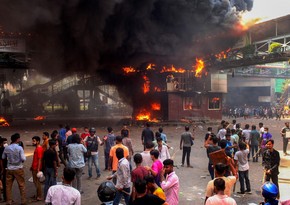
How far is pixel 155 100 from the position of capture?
93.9 ft

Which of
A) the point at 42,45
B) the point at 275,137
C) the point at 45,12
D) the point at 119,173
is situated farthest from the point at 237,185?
the point at 42,45

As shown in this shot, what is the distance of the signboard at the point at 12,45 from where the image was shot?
67.5 ft

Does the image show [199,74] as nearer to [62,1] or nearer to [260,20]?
[260,20]

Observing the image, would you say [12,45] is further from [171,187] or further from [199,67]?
[171,187]

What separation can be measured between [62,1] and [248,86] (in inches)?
1287

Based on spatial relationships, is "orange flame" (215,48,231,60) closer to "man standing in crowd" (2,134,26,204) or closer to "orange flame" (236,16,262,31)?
"orange flame" (236,16,262,31)

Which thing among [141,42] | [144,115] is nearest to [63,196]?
[141,42]

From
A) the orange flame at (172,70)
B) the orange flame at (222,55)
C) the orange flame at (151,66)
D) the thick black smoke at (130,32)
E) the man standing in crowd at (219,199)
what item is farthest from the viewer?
the orange flame at (172,70)

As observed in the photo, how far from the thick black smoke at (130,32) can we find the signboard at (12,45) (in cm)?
104

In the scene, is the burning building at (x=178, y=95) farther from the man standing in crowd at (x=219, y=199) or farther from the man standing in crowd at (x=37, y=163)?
the man standing in crowd at (x=219, y=199)

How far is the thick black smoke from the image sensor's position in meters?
22.6

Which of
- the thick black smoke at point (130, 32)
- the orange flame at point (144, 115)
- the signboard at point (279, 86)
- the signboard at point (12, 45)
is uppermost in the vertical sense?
the thick black smoke at point (130, 32)

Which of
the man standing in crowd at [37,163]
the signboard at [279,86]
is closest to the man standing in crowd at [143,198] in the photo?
the man standing in crowd at [37,163]

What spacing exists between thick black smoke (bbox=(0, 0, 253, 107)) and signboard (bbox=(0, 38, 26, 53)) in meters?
1.04
